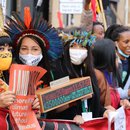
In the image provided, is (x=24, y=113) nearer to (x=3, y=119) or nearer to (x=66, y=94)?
(x=3, y=119)

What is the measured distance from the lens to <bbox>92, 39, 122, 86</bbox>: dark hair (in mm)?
5359

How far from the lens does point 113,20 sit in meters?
19.1

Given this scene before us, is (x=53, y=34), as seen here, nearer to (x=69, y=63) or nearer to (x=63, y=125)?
(x=69, y=63)

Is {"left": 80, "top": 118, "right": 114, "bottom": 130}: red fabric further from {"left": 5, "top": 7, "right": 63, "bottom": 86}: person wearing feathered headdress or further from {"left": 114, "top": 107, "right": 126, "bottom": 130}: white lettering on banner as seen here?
{"left": 5, "top": 7, "right": 63, "bottom": 86}: person wearing feathered headdress

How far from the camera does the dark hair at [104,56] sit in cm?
536

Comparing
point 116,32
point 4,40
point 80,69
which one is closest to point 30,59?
point 4,40

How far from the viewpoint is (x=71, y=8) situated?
9352 mm

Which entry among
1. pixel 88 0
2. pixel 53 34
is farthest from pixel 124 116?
pixel 88 0

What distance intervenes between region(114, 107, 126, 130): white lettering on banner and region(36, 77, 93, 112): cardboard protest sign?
348 millimetres

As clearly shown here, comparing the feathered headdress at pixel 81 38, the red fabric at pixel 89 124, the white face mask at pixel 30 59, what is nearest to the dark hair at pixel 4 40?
the white face mask at pixel 30 59

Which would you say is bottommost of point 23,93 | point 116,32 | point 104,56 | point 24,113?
point 24,113

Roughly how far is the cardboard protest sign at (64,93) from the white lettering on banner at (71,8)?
14.9ft

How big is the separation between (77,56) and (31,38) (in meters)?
0.58

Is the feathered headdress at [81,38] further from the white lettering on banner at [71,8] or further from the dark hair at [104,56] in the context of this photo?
the white lettering on banner at [71,8]
